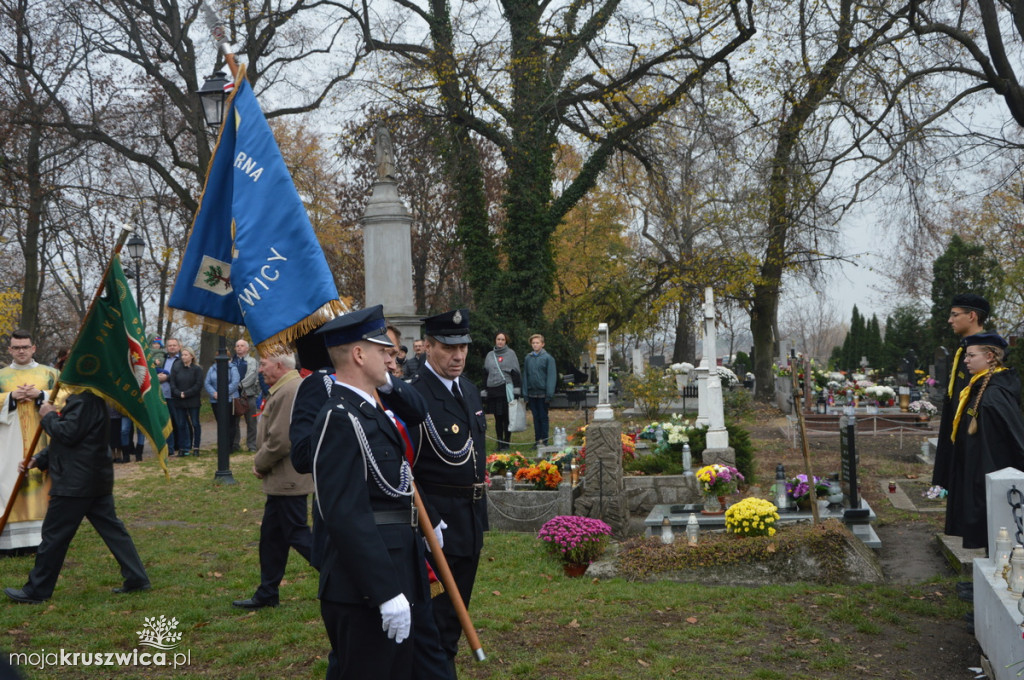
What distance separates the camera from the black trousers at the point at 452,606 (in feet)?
16.7

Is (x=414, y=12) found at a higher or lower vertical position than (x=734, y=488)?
higher

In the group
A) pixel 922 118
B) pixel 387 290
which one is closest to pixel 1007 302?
pixel 922 118

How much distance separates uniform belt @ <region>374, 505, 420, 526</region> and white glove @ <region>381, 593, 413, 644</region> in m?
0.38

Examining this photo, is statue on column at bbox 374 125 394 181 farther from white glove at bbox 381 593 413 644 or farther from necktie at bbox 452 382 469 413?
white glove at bbox 381 593 413 644

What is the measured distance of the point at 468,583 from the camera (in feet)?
17.4

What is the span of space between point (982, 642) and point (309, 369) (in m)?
4.57

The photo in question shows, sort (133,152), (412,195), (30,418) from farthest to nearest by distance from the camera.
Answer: (412,195) → (133,152) → (30,418)

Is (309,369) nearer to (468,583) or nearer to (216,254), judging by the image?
(216,254)

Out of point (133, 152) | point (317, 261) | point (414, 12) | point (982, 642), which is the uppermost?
point (414, 12)

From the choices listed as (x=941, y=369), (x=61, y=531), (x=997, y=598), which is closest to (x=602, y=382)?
(x=61, y=531)

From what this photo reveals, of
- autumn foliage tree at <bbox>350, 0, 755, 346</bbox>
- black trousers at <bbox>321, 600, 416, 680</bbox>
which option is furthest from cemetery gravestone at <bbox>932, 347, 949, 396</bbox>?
black trousers at <bbox>321, 600, 416, 680</bbox>

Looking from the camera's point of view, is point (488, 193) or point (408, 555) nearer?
point (408, 555)

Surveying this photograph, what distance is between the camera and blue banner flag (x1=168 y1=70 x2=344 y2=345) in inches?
207

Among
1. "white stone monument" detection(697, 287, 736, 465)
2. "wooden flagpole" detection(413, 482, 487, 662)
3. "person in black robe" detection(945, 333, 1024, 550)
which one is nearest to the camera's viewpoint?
"wooden flagpole" detection(413, 482, 487, 662)
